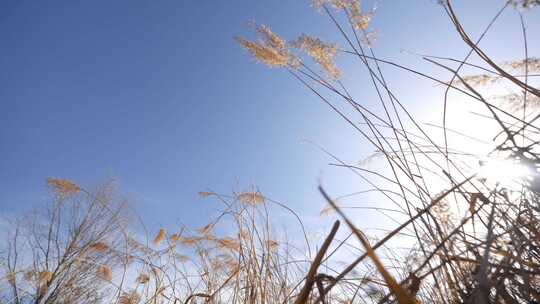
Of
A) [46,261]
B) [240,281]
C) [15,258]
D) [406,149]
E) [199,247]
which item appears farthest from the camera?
[46,261]

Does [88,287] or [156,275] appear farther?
[88,287]

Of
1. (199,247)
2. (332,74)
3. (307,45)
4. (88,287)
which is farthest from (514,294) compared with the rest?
(88,287)

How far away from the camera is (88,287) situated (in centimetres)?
929

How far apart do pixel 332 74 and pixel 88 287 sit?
10300 millimetres

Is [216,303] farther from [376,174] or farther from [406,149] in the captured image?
[406,149]

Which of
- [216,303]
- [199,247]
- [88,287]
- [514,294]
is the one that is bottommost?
[514,294]

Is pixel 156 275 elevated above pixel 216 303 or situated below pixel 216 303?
above

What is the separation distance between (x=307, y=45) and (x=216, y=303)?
163 cm

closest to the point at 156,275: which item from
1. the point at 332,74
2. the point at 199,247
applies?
the point at 199,247

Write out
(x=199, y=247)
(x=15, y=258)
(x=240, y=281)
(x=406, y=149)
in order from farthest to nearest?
1. (x=15, y=258)
2. (x=199, y=247)
3. (x=240, y=281)
4. (x=406, y=149)

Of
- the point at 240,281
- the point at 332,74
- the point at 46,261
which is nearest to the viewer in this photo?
the point at 332,74

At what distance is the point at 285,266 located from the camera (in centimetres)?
200

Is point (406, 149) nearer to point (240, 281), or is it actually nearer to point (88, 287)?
point (240, 281)

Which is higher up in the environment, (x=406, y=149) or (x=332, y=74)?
(x=332, y=74)
